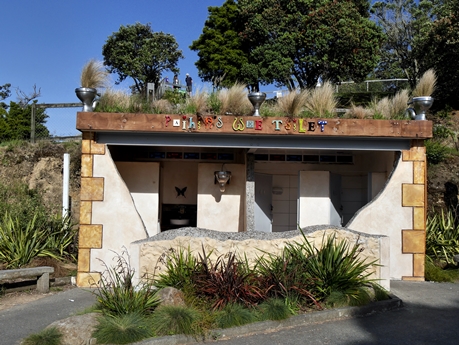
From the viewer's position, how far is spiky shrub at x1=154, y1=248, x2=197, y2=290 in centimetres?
691

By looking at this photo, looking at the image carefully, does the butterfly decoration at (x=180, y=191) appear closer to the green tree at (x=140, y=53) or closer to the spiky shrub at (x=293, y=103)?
the spiky shrub at (x=293, y=103)

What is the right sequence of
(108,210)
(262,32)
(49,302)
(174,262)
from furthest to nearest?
(262,32), (108,210), (49,302), (174,262)

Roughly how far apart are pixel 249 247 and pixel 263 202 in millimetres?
4328

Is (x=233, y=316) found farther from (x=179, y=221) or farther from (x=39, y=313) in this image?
→ (x=179, y=221)

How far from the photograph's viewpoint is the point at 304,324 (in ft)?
21.0

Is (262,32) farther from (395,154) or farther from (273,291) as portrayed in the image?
(273,291)

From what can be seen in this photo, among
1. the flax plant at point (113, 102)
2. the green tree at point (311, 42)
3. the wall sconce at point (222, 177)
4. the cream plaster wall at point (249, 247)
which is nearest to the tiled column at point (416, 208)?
the cream plaster wall at point (249, 247)

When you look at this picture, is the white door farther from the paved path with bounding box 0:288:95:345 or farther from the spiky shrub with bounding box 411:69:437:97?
the paved path with bounding box 0:288:95:345

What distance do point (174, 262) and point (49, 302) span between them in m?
2.28

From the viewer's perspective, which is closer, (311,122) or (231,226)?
(311,122)

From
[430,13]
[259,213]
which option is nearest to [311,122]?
[259,213]

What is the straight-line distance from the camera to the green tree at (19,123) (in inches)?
666

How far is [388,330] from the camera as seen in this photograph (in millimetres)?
6242

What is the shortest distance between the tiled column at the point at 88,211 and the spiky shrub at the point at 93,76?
1017mm
